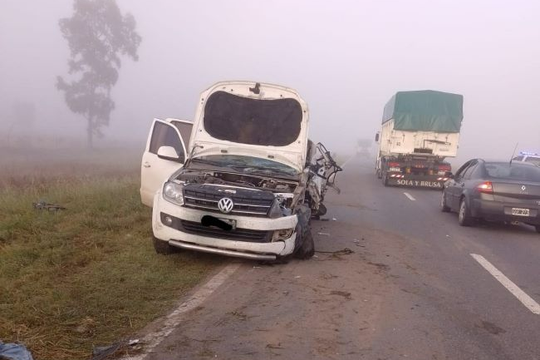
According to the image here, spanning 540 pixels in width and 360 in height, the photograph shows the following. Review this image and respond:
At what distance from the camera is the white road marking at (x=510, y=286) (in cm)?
564

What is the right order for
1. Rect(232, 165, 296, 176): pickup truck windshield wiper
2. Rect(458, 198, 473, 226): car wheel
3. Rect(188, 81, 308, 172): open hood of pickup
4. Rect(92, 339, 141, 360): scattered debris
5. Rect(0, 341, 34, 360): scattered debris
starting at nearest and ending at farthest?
Rect(0, 341, 34, 360): scattered debris, Rect(92, 339, 141, 360): scattered debris, Rect(232, 165, 296, 176): pickup truck windshield wiper, Rect(188, 81, 308, 172): open hood of pickup, Rect(458, 198, 473, 226): car wheel

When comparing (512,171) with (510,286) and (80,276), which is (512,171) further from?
(80,276)

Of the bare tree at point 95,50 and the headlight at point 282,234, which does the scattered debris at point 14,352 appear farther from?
the bare tree at point 95,50

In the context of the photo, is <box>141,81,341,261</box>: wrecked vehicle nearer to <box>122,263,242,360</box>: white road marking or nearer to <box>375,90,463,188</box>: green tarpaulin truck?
<box>122,263,242,360</box>: white road marking

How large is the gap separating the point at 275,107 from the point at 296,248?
8.77ft

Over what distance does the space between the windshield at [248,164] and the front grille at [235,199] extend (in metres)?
1.15

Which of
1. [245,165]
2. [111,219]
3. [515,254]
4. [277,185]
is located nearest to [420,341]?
[277,185]

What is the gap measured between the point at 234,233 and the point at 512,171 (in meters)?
7.27

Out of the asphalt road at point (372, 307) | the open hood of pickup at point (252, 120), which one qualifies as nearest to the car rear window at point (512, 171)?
the asphalt road at point (372, 307)

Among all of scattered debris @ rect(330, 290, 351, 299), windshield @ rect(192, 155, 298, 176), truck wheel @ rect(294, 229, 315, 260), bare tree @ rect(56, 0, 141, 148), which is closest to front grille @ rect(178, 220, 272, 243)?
truck wheel @ rect(294, 229, 315, 260)

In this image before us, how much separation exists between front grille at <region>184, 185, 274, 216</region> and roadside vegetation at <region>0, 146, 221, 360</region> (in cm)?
81

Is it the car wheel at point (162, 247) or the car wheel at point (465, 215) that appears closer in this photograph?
the car wheel at point (162, 247)

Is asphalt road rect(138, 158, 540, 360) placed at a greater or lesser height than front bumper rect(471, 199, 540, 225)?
lesser

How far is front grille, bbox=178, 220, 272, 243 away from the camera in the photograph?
A: 6293 mm
